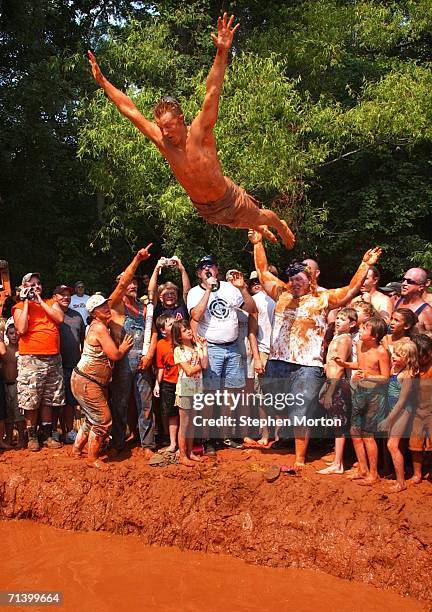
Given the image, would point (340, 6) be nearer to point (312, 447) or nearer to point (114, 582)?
point (312, 447)

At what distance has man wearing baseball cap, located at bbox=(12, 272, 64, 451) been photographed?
7.17 metres

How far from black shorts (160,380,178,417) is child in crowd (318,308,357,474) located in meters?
1.48

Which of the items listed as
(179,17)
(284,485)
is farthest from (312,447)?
(179,17)

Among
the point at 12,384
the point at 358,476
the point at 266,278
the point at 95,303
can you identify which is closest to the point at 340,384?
the point at 358,476

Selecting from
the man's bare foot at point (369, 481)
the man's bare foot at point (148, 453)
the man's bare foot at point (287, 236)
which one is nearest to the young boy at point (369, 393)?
the man's bare foot at point (369, 481)

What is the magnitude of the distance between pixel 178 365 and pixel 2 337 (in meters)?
2.11

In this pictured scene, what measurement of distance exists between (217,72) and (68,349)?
3.94 metres

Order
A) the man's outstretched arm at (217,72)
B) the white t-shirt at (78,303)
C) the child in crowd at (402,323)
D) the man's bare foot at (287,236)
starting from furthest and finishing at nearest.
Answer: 1. the white t-shirt at (78,303)
2. the man's bare foot at (287,236)
3. the child in crowd at (402,323)
4. the man's outstretched arm at (217,72)

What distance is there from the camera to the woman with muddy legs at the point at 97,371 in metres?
6.62

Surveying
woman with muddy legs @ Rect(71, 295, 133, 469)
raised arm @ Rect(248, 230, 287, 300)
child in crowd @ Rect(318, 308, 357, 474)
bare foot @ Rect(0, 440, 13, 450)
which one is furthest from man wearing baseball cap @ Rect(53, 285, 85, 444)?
child in crowd @ Rect(318, 308, 357, 474)

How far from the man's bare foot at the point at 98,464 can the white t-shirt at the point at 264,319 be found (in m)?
2.02

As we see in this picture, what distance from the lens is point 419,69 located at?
12945 millimetres

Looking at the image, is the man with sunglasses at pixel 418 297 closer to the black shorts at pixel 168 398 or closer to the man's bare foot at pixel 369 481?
the man's bare foot at pixel 369 481

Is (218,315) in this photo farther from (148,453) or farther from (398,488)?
(398,488)
